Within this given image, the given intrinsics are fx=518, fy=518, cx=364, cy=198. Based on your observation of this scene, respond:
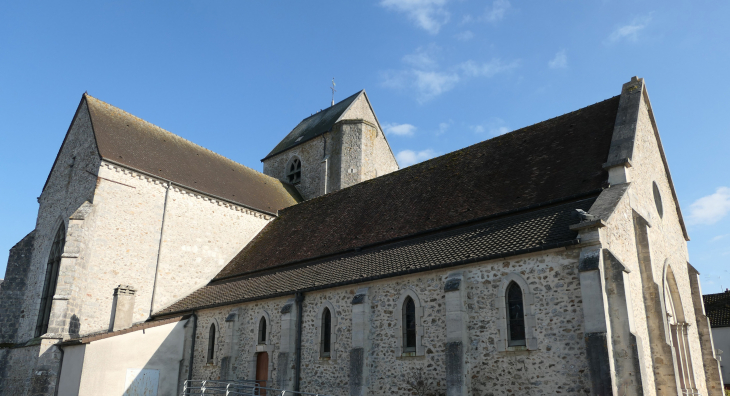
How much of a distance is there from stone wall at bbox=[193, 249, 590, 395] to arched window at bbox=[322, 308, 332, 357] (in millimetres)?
198

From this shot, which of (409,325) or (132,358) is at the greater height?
(409,325)

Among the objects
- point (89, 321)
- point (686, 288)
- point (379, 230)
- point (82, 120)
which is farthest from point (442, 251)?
point (82, 120)

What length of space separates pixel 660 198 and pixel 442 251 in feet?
25.3

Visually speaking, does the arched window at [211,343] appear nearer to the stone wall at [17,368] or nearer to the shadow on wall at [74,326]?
the shadow on wall at [74,326]

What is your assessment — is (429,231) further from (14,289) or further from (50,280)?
(14,289)

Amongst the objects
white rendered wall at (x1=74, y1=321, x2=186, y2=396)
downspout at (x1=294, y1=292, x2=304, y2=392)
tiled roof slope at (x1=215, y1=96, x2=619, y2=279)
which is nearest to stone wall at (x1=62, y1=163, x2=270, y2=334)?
tiled roof slope at (x1=215, y1=96, x2=619, y2=279)

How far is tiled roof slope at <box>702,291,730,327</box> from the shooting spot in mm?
30547

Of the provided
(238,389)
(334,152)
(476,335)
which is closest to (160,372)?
(238,389)

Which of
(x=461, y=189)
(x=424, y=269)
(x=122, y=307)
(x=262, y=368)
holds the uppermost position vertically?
(x=461, y=189)

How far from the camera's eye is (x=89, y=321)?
1834 centimetres

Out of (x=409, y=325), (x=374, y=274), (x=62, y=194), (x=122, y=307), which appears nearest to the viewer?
(x=409, y=325)

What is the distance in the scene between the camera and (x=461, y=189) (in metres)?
16.7

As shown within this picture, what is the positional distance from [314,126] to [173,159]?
1089 cm

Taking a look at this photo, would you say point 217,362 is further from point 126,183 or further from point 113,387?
point 126,183
